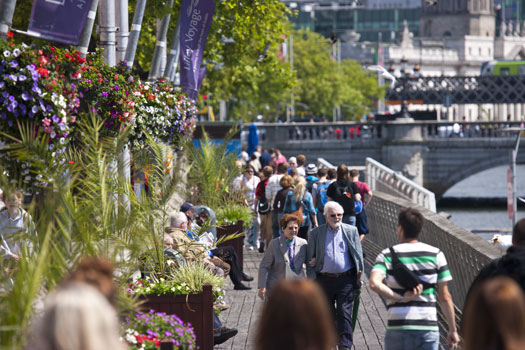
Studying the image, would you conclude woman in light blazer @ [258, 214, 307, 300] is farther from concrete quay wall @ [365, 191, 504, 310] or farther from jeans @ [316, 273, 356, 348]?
concrete quay wall @ [365, 191, 504, 310]

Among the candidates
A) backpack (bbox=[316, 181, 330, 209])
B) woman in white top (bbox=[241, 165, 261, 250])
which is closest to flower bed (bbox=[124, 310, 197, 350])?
backpack (bbox=[316, 181, 330, 209])

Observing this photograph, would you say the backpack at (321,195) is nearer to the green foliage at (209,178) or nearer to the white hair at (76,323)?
the green foliage at (209,178)

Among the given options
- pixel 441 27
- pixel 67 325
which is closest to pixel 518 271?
pixel 67 325

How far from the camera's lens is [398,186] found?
2356 centimetres

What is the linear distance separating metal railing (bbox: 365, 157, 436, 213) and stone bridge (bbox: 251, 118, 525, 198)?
92.3ft

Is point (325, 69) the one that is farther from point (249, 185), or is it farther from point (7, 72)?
point (7, 72)

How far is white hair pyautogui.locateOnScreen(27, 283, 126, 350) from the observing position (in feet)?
12.9

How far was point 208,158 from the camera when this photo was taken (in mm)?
17516

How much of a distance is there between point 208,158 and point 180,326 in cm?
1004

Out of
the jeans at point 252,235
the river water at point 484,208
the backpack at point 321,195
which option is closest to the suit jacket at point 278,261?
the backpack at point 321,195

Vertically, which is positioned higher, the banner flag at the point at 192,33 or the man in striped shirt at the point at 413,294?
the banner flag at the point at 192,33

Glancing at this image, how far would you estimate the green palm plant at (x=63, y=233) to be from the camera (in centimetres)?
542

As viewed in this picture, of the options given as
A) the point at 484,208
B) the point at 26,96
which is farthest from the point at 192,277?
the point at 484,208

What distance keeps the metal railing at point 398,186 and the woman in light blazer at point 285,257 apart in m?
8.18
